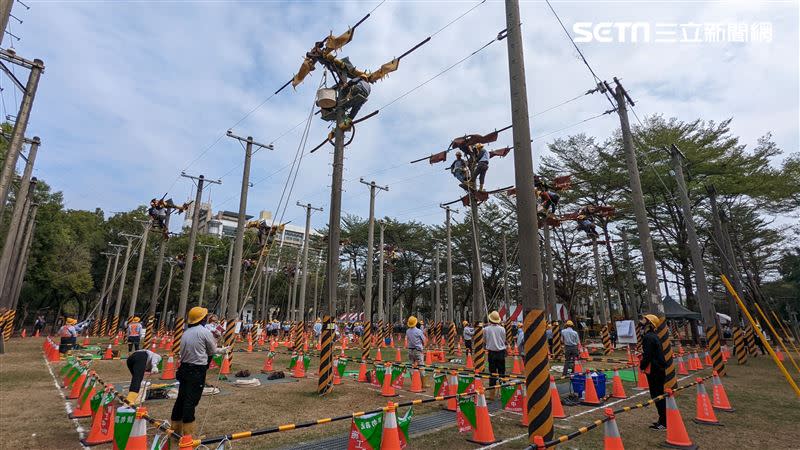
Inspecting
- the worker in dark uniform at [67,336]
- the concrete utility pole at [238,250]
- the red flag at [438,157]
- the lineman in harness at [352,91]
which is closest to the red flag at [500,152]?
the red flag at [438,157]

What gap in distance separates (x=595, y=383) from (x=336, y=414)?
19.8ft

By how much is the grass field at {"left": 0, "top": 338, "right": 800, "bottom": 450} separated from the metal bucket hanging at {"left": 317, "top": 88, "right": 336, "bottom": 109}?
816 centimetres

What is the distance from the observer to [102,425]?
6.44m

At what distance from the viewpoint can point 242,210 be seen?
669 inches

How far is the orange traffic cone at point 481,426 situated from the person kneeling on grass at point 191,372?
4.24 metres

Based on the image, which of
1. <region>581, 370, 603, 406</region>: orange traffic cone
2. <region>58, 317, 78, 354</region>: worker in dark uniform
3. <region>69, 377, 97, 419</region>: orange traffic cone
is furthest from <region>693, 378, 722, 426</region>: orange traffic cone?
<region>58, 317, 78, 354</region>: worker in dark uniform

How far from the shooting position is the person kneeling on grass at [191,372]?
576 centimetres

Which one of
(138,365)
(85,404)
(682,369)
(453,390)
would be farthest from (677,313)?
(85,404)

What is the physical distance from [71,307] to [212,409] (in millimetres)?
66432

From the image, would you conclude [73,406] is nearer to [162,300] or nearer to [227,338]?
[227,338]

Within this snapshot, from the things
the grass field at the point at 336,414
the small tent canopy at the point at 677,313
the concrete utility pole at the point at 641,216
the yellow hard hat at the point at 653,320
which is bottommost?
the grass field at the point at 336,414

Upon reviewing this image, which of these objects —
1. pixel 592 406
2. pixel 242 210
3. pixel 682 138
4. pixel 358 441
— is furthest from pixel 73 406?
pixel 682 138

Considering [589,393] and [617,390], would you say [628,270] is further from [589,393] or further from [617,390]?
[589,393]

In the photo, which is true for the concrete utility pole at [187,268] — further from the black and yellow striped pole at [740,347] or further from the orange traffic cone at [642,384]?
the black and yellow striped pole at [740,347]
